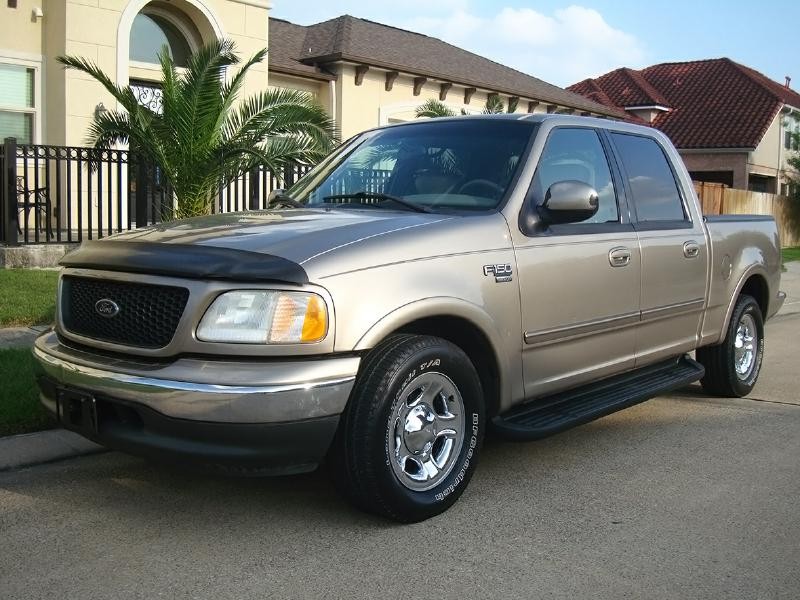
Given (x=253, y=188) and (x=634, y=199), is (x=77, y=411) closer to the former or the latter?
(x=634, y=199)

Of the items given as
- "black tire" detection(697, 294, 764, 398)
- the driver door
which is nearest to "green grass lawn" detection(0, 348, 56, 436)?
the driver door

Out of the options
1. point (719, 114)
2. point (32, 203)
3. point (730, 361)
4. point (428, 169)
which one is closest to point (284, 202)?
point (428, 169)

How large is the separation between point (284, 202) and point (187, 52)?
1302 cm

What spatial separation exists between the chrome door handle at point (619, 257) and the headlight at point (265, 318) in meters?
2.15

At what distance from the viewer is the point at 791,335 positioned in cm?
1098

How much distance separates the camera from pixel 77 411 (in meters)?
4.11

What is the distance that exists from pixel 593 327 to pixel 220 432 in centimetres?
235

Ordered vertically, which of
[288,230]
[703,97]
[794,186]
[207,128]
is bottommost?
[288,230]

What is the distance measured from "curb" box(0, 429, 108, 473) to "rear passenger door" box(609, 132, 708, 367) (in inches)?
130

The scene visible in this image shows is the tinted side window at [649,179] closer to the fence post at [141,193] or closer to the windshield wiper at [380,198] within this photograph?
the windshield wiper at [380,198]

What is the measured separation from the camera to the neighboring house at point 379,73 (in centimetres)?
2025

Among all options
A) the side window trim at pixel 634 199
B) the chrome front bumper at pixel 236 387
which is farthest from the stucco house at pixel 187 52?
the chrome front bumper at pixel 236 387

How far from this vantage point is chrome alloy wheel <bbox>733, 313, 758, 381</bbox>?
281 inches

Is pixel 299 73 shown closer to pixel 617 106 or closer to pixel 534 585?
pixel 534 585
